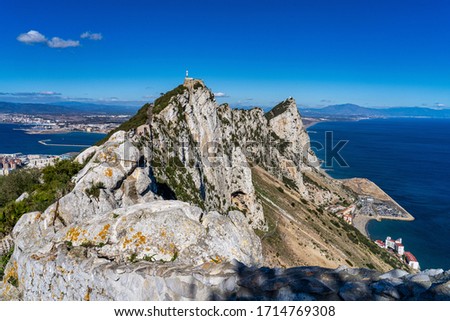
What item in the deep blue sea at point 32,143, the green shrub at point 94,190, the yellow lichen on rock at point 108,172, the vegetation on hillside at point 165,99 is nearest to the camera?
the green shrub at point 94,190

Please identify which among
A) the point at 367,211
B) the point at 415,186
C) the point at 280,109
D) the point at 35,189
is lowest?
the point at 367,211

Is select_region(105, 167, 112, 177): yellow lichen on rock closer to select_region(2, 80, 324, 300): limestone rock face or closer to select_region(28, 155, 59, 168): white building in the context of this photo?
select_region(2, 80, 324, 300): limestone rock face

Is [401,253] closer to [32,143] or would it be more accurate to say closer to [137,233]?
[137,233]

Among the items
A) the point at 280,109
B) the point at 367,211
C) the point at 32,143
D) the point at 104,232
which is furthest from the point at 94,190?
the point at 32,143

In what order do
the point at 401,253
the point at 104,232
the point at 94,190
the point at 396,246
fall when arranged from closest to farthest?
the point at 104,232 → the point at 94,190 → the point at 401,253 → the point at 396,246

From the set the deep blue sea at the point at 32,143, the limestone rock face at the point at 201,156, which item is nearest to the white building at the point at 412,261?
the limestone rock face at the point at 201,156

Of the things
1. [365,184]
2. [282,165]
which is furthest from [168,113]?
[365,184]

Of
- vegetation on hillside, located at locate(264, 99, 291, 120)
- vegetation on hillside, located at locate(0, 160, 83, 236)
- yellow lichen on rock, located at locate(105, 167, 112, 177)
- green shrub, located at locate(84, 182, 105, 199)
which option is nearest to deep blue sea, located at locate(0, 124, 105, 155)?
vegetation on hillside, located at locate(264, 99, 291, 120)

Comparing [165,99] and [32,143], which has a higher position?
[165,99]

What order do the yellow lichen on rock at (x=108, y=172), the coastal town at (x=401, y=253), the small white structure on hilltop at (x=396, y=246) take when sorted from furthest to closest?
the small white structure on hilltop at (x=396, y=246)
the coastal town at (x=401, y=253)
the yellow lichen on rock at (x=108, y=172)

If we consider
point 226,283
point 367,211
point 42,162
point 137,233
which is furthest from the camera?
point 367,211

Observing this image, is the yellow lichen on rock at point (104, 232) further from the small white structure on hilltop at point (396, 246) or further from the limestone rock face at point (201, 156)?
the small white structure on hilltop at point (396, 246)
